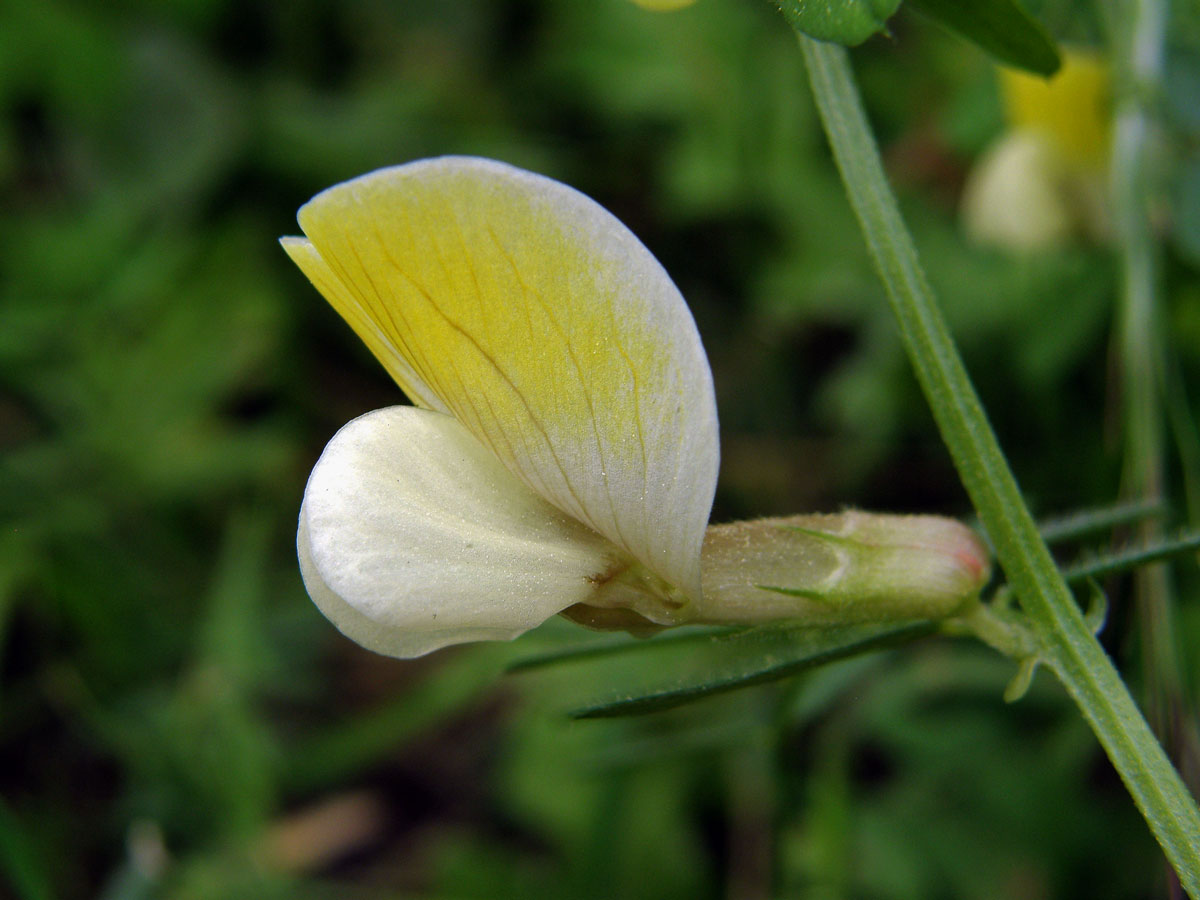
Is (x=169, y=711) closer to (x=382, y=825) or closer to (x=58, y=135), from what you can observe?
(x=382, y=825)

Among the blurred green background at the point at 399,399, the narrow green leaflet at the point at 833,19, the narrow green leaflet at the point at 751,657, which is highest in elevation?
the narrow green leaflet at the point at 833,19

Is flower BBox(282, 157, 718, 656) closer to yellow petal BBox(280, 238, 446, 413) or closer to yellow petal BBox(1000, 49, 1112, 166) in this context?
yellow petal BBox(280, 238, 446, 413)

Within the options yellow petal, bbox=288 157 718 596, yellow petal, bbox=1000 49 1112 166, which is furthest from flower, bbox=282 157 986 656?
yellow petal, bbox=1000 49 1112 166

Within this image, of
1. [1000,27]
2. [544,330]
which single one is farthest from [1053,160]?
[544,330]

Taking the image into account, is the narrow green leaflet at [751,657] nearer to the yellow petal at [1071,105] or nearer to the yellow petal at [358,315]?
the yellow petal at [358,315]

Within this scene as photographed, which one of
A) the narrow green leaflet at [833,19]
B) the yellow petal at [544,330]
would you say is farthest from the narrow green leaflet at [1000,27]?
the yellow petal at [544,330]

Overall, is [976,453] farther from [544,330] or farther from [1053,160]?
[1053,160]
